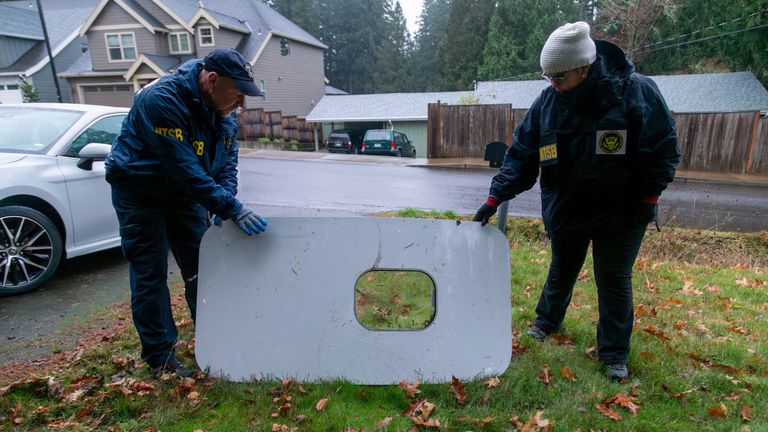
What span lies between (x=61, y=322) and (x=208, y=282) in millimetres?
1723

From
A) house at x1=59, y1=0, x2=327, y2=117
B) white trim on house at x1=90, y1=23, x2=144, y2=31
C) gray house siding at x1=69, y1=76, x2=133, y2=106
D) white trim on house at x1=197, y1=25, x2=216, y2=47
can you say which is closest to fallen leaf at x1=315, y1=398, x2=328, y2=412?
house at x1=59, y1=0, x2=327, y2=117

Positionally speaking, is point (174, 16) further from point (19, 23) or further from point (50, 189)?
point (50, 189)

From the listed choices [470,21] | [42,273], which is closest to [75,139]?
[42,273]

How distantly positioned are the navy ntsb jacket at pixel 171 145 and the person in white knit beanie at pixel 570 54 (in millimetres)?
1729

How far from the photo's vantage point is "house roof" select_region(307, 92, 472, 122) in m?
27.1

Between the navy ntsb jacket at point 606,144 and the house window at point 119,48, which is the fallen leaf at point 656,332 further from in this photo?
the house window at point 119,48

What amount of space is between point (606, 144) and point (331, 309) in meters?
1.63

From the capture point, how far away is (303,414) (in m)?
2.23

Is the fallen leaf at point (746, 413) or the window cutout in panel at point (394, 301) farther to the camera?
the window cutout in panel at point (394, 301)

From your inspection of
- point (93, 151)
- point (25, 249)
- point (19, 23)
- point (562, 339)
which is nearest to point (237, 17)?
point (19, 23)

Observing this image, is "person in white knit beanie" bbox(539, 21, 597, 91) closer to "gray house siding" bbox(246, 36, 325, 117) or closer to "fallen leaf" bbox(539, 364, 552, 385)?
"fallen leaf" bbox(539, 364, 552, 385)

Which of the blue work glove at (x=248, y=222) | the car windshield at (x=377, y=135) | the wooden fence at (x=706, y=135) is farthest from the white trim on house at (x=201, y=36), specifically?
the blue work glove at (x=248, y=222)

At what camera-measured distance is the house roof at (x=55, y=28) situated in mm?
26172

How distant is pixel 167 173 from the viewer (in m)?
2.29
